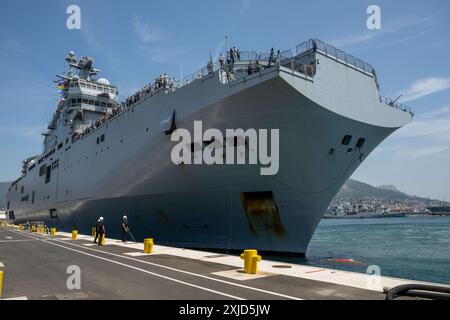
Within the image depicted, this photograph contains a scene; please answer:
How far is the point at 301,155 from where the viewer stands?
52.4 ft

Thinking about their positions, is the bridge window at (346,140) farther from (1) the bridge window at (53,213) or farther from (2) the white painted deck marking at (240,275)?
(1) the bridge window at (53,213)

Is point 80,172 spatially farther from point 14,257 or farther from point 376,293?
point 376,293

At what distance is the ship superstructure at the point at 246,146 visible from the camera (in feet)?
50.6

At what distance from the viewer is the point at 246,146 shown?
16266 millimetres

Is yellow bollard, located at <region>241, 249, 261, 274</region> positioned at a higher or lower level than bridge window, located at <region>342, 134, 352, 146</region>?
lower

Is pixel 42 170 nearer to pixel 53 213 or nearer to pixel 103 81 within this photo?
pixel 53 213

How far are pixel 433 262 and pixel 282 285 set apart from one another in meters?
17.4

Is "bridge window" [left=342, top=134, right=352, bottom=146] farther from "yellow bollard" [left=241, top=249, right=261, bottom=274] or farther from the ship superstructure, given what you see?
"yellow bollard" [left=241, top=249, right=261, bottom=274]

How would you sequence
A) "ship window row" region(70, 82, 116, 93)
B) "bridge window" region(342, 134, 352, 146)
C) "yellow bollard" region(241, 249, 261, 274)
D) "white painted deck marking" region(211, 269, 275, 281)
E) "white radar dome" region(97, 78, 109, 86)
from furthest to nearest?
"white radar dome" region(97, 78, 109, 86) < "ship window row" region(70, 82, 116, 93) < "bridge window" region(342, 134, 352, 146) < "yellow bollard" region(241, 249, 261, 274) < "white painted deck marking" region(211, 269, 275, 281)

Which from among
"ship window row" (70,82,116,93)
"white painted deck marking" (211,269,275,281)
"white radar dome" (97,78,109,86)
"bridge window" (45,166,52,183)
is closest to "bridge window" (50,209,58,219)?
"bridge window" (45,166,52,183)

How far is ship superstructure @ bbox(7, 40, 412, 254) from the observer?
50.6ft

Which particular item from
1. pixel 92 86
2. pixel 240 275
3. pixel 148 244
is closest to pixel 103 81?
pixel 92 86

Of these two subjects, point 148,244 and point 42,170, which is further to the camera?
point 42,170
